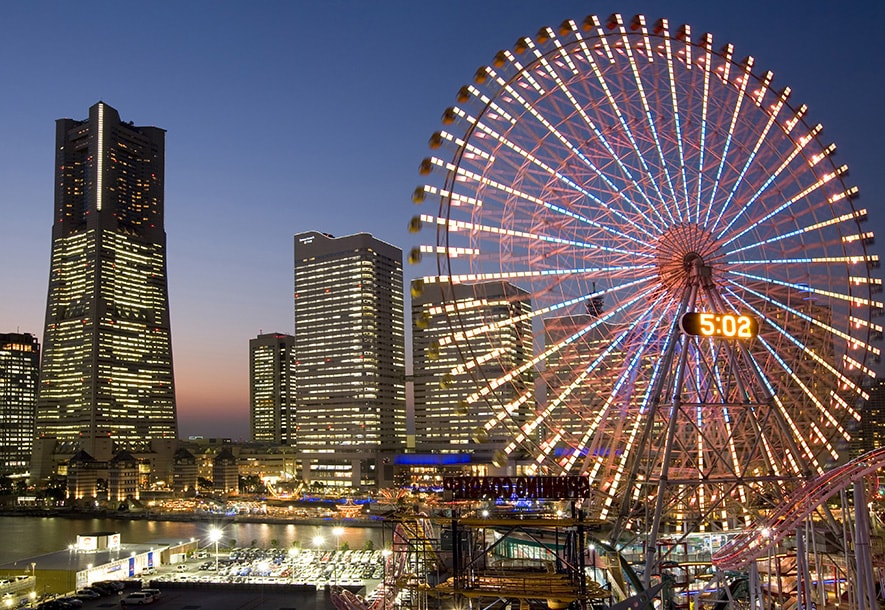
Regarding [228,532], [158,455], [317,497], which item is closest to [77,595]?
[228,532]

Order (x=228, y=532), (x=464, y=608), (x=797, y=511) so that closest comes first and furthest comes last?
1. (x=797, y=511)
2. (x=464, y=608)
3. (x=228, y=532)

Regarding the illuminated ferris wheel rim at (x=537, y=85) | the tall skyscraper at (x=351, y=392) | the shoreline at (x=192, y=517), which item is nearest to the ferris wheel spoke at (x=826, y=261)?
the illuminated ferris wheel rim at (x=537, y=85)

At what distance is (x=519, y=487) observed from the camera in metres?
34.5

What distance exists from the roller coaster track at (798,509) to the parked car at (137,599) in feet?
127

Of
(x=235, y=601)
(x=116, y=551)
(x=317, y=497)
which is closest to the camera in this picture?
(x=235, y=601)

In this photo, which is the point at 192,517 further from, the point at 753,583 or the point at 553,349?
the point at 753,583

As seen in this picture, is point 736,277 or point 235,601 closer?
point 736,277

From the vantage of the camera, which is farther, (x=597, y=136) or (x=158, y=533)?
(x=158, y=533)

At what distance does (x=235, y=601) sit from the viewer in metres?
56.4

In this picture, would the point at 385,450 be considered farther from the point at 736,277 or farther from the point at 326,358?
the point at 736,277

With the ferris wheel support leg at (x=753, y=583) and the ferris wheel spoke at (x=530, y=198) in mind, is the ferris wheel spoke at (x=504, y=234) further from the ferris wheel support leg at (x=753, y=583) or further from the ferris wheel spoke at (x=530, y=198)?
the ferris wheel support leg at (x=753, y=583)

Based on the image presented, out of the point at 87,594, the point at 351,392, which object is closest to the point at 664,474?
the point at 87,594

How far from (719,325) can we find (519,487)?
10069 mm

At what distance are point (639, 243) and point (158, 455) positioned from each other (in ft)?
582
